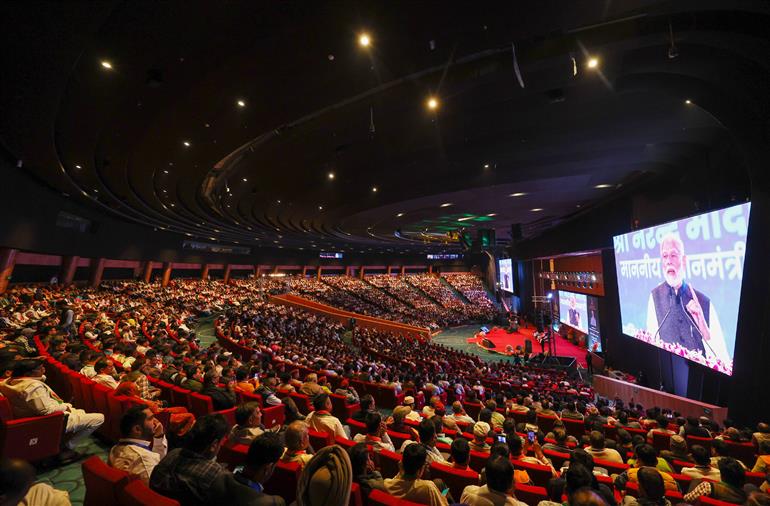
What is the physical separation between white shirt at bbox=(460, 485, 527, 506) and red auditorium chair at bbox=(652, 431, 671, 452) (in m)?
4.29

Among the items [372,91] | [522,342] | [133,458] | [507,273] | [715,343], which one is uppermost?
[372,91]

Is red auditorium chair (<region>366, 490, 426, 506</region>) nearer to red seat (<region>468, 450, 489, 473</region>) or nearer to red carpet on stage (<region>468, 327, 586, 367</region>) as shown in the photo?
red seat (<region>468, 450, 489, 473</region>)

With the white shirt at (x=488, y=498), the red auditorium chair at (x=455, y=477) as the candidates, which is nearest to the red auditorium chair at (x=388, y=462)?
the red auditorium chair at (x=455, y=477)

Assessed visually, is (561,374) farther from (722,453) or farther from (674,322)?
(722,453)

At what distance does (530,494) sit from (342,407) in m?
3.57

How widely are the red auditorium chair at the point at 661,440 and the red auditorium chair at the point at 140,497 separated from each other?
6233mm

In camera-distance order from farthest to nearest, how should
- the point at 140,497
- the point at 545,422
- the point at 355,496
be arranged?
the point at 545,422 → the point at 355,496 → the point at 140,497

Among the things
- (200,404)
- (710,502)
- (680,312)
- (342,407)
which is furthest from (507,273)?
(200,404)

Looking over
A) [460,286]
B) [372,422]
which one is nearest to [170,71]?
[372,422]

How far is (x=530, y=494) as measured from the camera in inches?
103

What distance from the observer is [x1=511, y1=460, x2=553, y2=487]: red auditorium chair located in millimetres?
3164

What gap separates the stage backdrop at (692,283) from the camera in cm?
646

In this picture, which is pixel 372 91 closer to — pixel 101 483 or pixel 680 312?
pixel 101 483

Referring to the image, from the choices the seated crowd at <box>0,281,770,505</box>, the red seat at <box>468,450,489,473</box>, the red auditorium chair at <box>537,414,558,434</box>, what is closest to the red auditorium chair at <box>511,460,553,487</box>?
the seated crowd at <box>0,281,770,505</box>
